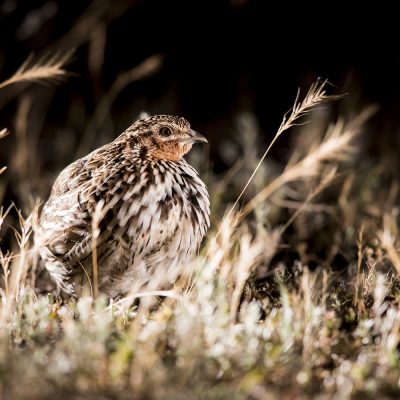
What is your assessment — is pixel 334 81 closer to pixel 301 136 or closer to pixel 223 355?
pixel 301 136

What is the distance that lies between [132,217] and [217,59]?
202 inches

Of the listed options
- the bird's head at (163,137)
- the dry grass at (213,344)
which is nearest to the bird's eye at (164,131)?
the bird's head at (163,137)

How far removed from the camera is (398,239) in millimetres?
4484

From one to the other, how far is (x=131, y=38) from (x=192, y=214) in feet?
16.4

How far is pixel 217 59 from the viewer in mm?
8438

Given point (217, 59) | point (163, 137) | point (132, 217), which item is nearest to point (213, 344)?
point (132, 217)

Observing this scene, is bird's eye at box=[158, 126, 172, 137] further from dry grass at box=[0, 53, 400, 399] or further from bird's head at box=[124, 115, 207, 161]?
dry grass at box=[0, 53, 400, 399]

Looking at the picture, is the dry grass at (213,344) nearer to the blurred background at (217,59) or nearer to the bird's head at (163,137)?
the bird's head at (163,137)

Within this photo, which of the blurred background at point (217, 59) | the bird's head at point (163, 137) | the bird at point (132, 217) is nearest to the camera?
the bird at point (132, 217)

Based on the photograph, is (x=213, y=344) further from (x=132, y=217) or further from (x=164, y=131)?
(x=164, y=131)

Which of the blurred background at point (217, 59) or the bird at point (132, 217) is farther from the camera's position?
the blurred background at point (217, 59)

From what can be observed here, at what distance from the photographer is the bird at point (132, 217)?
3.61 metres

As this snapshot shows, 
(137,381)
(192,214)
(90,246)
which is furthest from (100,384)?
(192,214)

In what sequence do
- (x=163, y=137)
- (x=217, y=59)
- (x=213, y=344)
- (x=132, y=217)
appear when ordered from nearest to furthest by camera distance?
(x=213, y=344) < (x=132, y=217) < (x=163, y=137) < (x=217, y=59)
